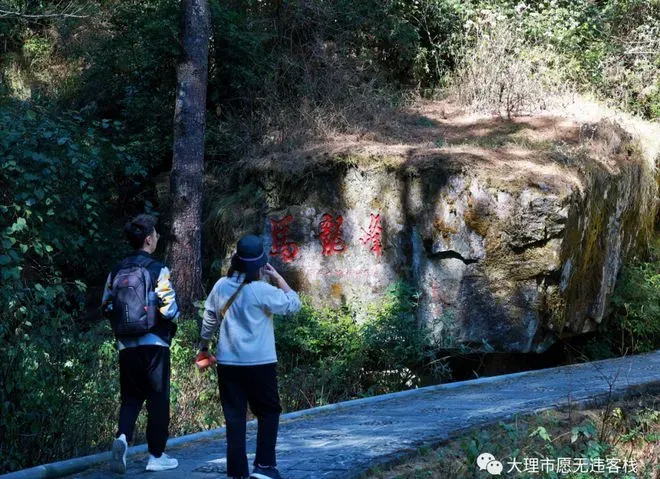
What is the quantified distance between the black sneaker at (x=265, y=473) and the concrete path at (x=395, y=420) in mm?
351

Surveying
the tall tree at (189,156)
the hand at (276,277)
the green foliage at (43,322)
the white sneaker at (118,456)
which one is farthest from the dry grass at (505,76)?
the white sneaker at (118,456)

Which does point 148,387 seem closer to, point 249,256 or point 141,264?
point 141,264

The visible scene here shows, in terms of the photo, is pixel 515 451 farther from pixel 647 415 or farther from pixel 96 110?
pixel 96 110

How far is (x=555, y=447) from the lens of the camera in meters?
7.05

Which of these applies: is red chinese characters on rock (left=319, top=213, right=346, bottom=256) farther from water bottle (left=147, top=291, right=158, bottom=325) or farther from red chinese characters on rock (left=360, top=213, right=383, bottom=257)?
water bottle (left=147, top=291, right=158, bottom=325)

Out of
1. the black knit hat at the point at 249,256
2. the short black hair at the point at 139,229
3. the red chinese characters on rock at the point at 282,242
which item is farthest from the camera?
the red chinese characters on rock at the point at 282,242

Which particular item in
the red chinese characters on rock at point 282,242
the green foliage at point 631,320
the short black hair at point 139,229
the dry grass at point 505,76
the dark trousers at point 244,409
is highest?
the dry grass at point 505,76

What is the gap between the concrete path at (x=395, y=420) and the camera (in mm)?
6348

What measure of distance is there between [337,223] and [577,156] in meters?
3.56

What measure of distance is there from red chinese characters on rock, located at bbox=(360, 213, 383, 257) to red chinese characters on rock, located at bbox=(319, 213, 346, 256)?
39 cm

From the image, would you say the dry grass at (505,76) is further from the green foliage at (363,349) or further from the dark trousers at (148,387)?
the dark trousers at (148,387)

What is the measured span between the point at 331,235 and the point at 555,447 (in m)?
6.25

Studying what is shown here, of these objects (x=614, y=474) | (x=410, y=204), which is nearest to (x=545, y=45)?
(x=410, y=204)

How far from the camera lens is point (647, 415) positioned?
27.9 feet
